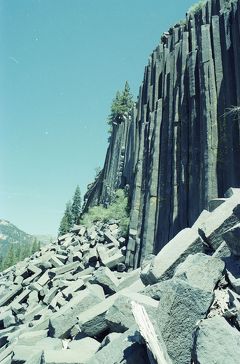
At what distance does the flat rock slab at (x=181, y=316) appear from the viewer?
289 cm

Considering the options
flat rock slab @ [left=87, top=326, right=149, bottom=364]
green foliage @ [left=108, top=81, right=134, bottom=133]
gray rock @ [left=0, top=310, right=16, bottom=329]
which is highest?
green foliage @ [left=108, top=81, right=134, bottom=133]

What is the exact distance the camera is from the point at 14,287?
14891 millimetres

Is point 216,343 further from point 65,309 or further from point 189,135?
point 189,135

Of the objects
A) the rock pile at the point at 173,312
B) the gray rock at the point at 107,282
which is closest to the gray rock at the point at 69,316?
the rock pile at the point at 173,312

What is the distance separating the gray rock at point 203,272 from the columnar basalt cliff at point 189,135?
277 inches

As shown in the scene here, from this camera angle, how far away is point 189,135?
1298 cm

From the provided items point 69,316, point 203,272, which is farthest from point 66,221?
point 203,272

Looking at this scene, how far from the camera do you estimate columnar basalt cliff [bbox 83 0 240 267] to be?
11.0m

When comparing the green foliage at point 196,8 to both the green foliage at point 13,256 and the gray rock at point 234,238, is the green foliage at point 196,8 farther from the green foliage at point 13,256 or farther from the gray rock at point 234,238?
the green foliage at point 13,256

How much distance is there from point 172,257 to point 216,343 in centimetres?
224

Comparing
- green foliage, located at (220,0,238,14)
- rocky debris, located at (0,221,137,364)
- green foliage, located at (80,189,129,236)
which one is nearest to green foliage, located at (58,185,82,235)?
green foliage, located at (80,189,129,236)

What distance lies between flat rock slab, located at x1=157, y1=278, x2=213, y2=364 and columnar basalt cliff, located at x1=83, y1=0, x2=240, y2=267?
7.71m

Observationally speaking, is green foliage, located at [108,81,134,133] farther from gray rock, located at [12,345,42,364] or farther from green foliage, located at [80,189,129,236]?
gray rock, located at [12,345,42,364]

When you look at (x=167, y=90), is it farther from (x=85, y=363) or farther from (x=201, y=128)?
(x=85, y=363)
